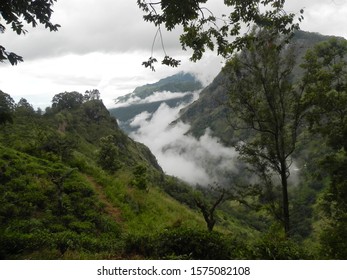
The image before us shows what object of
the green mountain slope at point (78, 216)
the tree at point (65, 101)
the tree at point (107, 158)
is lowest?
the green mountain slope at point (78, 216)

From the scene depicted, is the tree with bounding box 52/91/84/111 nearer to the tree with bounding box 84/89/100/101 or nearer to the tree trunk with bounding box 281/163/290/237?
the tree with bounding box 84/89/100/101

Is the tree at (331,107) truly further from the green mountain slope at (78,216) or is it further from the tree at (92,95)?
the tree at (92,95)

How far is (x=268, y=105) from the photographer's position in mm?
19250

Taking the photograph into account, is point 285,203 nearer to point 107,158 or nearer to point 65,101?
point 107,158

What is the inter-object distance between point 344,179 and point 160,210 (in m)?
12.1

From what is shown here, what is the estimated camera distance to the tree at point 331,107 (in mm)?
18891

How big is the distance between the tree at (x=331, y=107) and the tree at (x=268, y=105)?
96 cm

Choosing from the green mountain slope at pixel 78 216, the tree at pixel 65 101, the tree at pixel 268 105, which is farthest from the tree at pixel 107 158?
the tree at pixel 65 101

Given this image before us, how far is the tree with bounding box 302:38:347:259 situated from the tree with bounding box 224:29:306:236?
3.14ft

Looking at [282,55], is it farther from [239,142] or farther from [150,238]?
[150,238]

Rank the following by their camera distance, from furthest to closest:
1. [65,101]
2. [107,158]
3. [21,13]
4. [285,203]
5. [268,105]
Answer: [65,101] < [107,158] < [268,105] < [285,203] < [21,13]

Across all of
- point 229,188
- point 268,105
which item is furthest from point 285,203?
point 268,105

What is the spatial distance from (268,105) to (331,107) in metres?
4.06
